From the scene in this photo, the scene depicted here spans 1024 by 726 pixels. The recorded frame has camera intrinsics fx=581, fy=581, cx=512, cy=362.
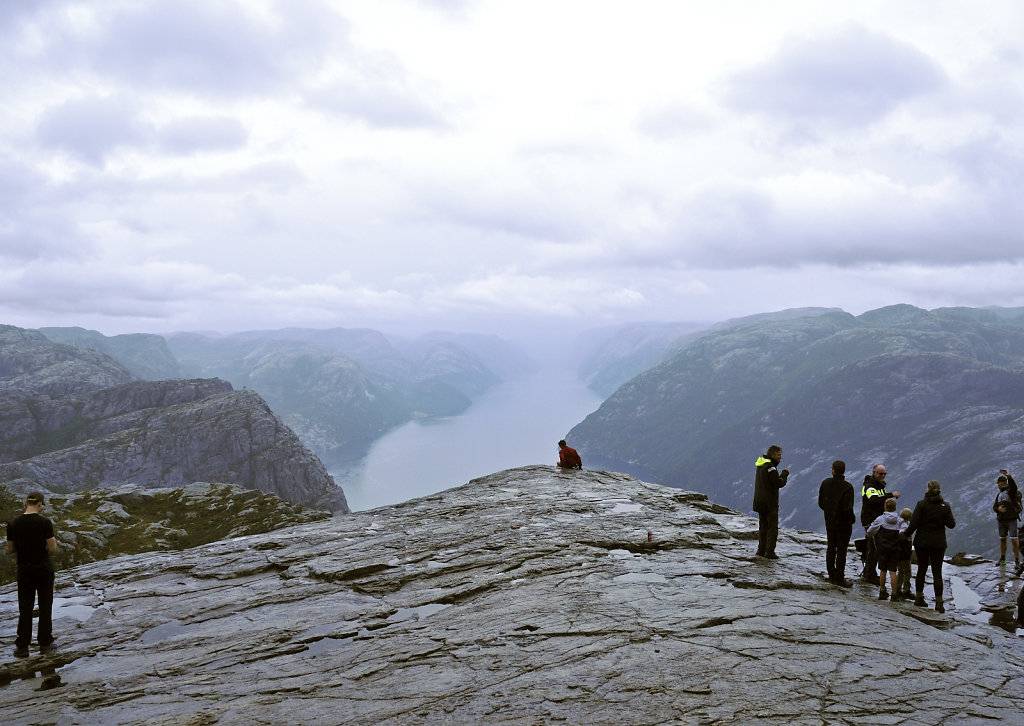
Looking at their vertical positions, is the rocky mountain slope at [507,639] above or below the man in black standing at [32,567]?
below

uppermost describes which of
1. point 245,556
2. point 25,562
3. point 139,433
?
point 25,562

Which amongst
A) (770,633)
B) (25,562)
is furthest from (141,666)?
(770,633)

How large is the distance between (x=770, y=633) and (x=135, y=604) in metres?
18.5

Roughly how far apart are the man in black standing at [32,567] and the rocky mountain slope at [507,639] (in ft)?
1.76

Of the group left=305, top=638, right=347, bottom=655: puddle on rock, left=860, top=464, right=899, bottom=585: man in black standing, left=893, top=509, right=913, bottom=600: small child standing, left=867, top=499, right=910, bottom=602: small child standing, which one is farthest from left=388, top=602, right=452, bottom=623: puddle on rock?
left=860, top=464, right=899, bottom=585: man in black standing

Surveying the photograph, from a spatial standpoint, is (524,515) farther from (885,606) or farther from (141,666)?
(141,666)

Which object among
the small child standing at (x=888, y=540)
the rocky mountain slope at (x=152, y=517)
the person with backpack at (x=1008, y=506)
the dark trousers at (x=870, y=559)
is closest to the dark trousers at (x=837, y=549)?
the small child standing at (x=888, y=540)

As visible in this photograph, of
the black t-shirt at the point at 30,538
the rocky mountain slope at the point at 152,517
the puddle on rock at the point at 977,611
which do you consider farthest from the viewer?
the rocky mountain slope at the point at 152,517

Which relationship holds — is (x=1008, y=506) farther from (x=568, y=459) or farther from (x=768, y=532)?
(x=568, y=459)

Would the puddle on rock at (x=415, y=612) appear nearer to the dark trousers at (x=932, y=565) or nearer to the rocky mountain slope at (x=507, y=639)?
the rocky mountain slope at (x=507, y=639)

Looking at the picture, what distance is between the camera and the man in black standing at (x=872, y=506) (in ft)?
62.5

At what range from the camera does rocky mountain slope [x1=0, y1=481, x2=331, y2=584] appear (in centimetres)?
3102

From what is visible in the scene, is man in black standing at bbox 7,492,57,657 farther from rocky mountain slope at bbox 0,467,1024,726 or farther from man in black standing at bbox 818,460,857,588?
man in black standing at bbox 818,460,857,588

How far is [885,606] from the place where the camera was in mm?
16516
